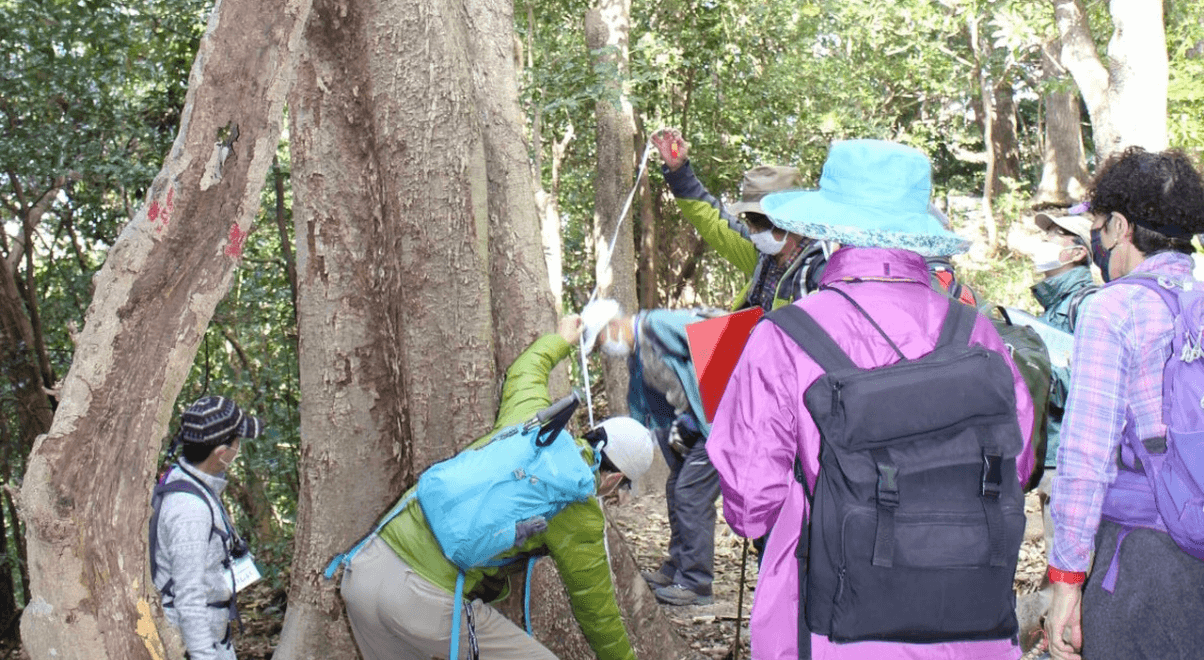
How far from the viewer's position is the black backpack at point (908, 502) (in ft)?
8.19

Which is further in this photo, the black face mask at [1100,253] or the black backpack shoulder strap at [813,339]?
the black face mask at [1100,253]

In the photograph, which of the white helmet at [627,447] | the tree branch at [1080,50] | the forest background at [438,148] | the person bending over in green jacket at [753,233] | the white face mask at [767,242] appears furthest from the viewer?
the tree branch at [1080,50]

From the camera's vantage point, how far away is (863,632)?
2.51 m

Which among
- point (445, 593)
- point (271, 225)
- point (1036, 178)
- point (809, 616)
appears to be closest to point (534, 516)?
point (445, 593)

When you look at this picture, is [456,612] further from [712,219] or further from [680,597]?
[680,597]

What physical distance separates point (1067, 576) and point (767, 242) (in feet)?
8.15

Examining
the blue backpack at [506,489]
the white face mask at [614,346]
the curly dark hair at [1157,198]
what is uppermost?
the curly dark hair at [1157,198]

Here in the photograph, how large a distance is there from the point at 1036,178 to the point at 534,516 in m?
21.4

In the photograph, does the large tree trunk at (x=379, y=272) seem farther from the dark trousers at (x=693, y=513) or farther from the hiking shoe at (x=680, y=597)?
the hiking shoe at (x=680, y=597)

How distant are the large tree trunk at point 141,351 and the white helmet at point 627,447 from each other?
1.44 m

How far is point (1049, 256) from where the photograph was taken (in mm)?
5301

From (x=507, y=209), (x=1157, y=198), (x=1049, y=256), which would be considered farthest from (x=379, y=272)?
(x=1157, y=198)

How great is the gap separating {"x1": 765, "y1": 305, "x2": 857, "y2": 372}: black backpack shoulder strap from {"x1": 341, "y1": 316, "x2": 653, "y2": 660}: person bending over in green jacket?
1374mm

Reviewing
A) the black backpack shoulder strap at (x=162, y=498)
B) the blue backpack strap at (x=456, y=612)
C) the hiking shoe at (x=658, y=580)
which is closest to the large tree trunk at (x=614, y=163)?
the hiking shoe at (x=658, y=580)
